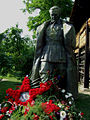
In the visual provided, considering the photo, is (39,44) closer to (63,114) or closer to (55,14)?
(55,14)

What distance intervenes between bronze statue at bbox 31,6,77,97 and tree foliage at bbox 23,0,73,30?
11891 millimetres

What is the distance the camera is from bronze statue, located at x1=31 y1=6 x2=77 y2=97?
12.2 ft

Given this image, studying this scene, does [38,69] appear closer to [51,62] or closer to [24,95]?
[51,62]

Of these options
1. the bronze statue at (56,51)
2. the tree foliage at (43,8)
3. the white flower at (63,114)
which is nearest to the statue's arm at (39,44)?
the bronze statue at (56,51)

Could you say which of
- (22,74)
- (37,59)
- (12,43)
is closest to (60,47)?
(37,59)

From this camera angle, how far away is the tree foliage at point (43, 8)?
15918 mm

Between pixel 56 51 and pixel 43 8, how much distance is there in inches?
559

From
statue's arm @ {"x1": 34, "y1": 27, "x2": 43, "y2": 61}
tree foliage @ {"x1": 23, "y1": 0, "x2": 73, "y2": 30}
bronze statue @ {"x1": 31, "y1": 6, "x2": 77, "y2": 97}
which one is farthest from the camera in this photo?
tree foliage @ {"x1": 23, "y1": 0, "x2": 73, "y2": 30}

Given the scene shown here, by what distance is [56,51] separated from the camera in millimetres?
3727

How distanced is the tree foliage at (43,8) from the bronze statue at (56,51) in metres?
11.9

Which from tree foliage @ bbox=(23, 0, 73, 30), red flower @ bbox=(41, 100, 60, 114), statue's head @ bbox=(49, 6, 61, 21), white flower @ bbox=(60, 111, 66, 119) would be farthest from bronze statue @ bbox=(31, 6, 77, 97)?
tree foliage @ bbox=(23, 0, 73, 30)

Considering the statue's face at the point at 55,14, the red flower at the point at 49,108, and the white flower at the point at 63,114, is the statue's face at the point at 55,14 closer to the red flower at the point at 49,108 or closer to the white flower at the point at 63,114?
the red flower at the point at 49,108

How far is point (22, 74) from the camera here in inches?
337

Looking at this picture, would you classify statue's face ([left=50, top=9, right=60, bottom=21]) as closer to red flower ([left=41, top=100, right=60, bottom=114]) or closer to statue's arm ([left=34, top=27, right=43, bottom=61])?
statue's arm ([left=34, top=27, right=43, bottom=61])
